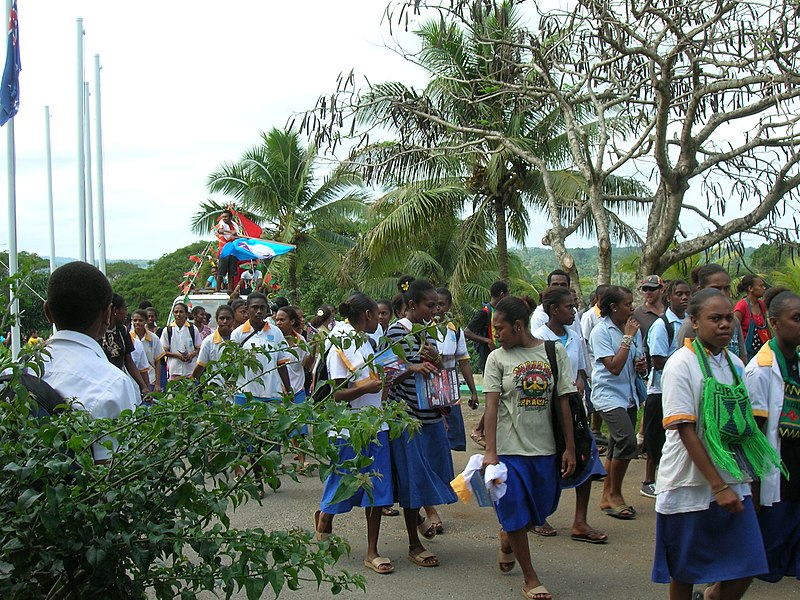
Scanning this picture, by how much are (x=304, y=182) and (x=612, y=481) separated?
72.2 feet

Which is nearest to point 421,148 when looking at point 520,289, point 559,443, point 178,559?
point 559,443

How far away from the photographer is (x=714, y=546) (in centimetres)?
411

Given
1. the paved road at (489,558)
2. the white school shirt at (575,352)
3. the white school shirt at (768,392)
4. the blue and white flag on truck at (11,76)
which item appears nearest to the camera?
the white school shirt at (768,392)

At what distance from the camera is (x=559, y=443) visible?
18.3ft

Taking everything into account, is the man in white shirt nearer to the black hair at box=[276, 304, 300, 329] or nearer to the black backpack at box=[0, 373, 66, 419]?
the black backpack at box=[0, 373, 66, 419]

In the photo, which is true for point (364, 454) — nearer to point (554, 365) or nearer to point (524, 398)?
point (524, 398)

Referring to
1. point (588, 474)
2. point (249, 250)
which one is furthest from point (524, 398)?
point (249, 250)

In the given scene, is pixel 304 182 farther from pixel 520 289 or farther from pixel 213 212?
pixel 520 289

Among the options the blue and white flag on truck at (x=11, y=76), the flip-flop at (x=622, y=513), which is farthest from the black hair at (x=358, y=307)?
the blue and white flag on truck at (x=11, y=76)

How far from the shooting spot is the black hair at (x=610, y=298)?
6.98 metres

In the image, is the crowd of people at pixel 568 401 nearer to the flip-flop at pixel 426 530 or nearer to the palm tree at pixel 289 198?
the flip-flop at pixel 426 530

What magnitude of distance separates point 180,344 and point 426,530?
23.8 feet

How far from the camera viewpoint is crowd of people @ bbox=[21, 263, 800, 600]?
310 centimetres

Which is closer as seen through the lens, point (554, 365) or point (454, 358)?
point (554, 365)
